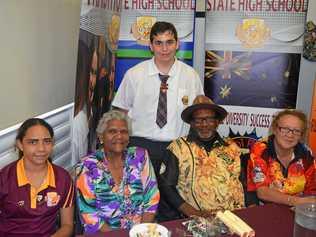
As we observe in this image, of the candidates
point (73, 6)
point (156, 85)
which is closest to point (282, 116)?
point (156, 85)

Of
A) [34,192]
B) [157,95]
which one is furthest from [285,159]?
[34,192]

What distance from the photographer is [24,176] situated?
1.94m

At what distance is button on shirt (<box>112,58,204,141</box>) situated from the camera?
2771 millimetres

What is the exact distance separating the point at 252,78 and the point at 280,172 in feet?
5.30

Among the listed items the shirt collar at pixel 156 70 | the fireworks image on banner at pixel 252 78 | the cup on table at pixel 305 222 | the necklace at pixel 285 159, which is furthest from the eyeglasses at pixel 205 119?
the fireworks image on banner at pixel 252 78

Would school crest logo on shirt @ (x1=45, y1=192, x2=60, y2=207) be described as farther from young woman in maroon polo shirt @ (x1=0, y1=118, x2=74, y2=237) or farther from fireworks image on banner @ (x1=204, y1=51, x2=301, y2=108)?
fireworks image on banner @ (x1=204, y1=51, x2=301, y2=108)

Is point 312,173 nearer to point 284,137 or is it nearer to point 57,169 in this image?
point 284,137

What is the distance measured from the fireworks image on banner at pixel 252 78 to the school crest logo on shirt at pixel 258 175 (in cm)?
159

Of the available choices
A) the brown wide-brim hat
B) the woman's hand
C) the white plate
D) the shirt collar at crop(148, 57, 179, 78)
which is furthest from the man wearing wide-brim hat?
the white plate

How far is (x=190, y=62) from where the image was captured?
146 inches

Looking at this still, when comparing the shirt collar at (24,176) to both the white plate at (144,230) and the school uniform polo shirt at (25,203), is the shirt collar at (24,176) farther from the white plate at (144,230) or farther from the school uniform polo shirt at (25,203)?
the white plate at (144,230)

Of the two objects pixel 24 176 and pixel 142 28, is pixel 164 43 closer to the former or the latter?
pixel 142 28

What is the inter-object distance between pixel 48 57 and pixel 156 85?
0.78 metres

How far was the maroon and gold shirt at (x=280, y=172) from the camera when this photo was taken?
7.16ft
